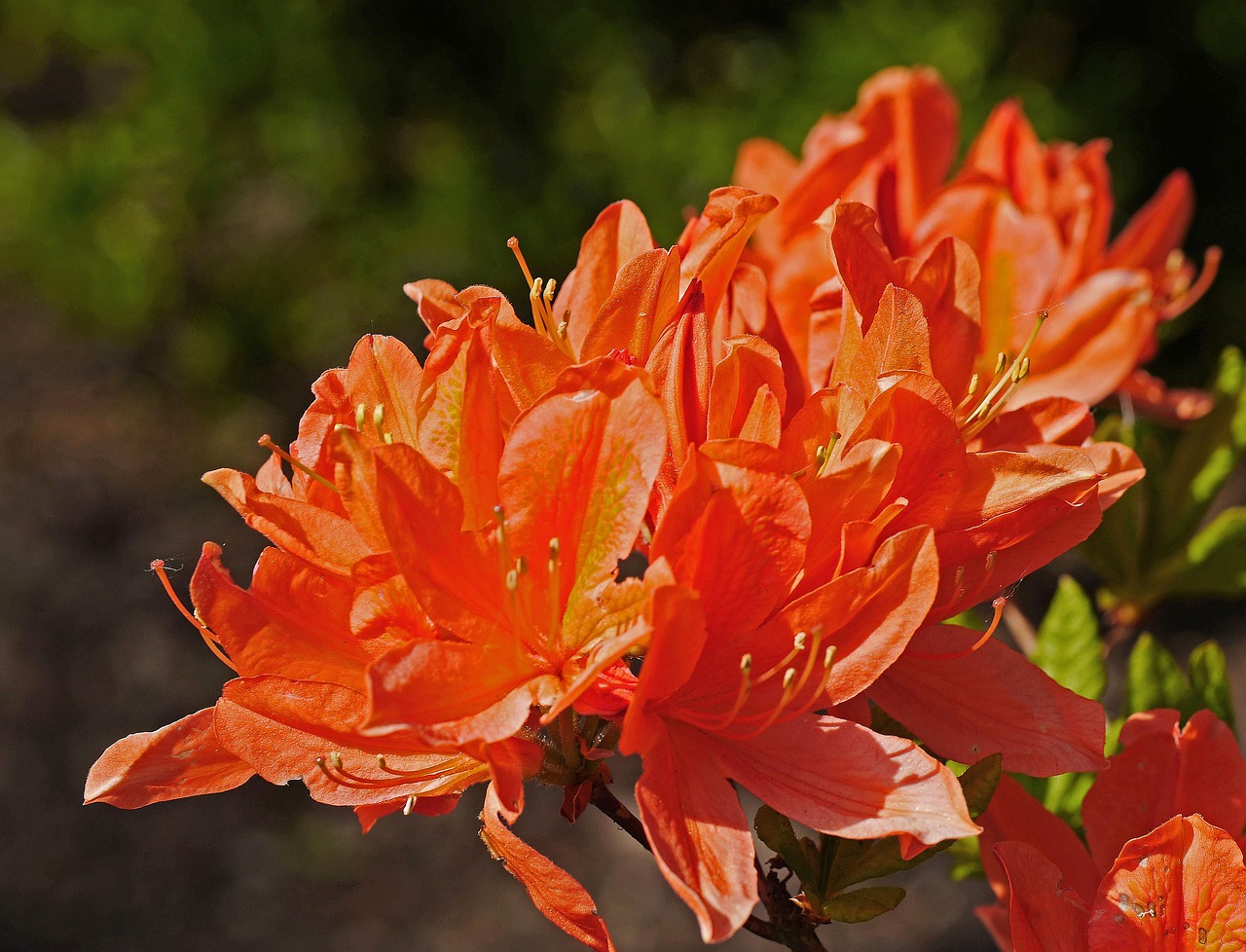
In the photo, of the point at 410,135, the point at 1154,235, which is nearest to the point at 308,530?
the point at 1154,235

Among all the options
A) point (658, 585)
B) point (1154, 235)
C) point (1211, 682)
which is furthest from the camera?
point (1154, 235)

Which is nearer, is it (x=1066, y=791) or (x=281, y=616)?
(x=281, y=616)

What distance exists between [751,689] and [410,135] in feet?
15.8

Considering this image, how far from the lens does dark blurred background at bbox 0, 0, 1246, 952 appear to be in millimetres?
3992

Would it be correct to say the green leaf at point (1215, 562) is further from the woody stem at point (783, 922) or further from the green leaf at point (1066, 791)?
the woody stem at point (783, 922)

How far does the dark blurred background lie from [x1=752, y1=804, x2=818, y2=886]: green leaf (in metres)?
3.00

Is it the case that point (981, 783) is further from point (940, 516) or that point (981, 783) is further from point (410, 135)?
point (410, 135)

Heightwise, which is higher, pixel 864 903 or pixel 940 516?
pixel 940 516

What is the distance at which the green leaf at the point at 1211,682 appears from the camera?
1333mm

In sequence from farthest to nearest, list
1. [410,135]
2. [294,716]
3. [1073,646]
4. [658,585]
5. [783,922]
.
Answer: [410,135], [1073,646], [783,922], [294,716], [658,585]

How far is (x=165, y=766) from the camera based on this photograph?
96cm

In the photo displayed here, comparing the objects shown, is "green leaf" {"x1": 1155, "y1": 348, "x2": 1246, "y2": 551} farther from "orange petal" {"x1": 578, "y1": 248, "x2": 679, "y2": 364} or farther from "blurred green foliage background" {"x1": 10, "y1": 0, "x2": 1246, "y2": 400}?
"blurred green foliage background" {"x1": 10, "y1": 0, "x2": 1246, "y2": 400}

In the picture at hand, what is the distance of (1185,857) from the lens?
944 mm

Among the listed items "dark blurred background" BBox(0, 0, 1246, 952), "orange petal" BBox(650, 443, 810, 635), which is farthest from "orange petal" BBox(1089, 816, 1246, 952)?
"dark blurred background" BBox(0, 0, 1246, 952)
